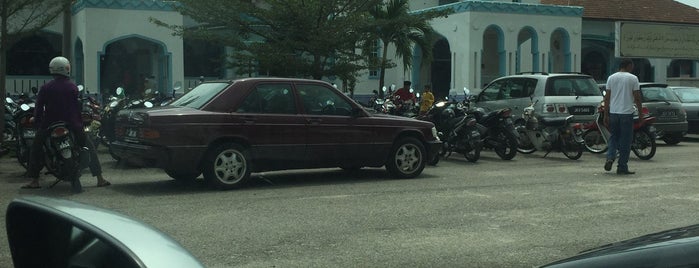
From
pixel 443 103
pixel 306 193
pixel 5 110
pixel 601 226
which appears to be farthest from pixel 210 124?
pixel 5 110

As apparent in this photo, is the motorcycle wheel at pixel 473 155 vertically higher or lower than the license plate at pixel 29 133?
lower

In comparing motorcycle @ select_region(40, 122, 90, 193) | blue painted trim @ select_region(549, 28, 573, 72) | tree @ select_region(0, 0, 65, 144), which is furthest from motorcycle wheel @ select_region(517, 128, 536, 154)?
blue painted trim @ select_region(549, 28, 573, 72)

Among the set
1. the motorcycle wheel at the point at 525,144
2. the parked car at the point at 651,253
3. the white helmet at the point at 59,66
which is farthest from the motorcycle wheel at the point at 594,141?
the parked car at the point at 651,253

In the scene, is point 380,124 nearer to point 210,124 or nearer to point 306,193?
point 306,193

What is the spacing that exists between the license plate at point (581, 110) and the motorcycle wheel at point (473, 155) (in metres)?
2.97

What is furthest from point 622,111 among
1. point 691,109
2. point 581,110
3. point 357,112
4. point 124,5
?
point 124,5

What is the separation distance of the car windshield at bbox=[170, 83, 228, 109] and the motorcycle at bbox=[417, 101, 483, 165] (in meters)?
4.52

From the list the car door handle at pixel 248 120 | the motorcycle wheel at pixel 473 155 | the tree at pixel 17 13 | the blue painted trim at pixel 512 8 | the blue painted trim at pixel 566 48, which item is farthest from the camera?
the blue painted trim at pixel 566 48

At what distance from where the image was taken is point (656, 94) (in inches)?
721

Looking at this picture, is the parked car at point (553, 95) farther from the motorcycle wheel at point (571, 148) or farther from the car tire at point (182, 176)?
→ the car tire at point (182, 176)

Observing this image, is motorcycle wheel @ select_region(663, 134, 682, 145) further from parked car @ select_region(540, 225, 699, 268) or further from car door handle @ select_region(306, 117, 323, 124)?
parked car @ select_region(540, 225, 699, 268)

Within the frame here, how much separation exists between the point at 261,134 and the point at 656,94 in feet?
37.4

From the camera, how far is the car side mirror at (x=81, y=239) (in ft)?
6.29

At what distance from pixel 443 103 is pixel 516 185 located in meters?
4.55
